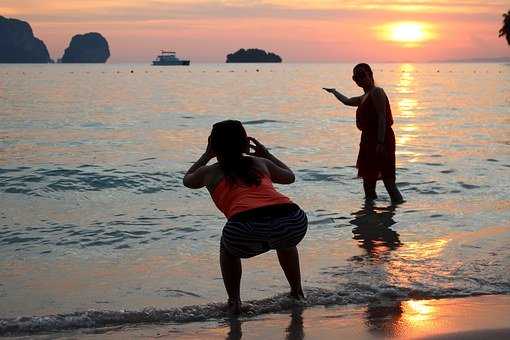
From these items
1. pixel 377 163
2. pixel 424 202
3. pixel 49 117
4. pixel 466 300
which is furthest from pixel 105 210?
pixel 49 117

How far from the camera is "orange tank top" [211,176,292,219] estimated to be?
4.73 m

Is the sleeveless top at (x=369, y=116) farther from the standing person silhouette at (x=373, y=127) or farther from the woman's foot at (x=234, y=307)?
the woman's foot at (x=234, y=307)

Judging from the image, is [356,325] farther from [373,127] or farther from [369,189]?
[369,189]

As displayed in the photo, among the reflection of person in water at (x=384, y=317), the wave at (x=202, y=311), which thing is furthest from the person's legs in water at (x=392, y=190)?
the reflection of person in water at (x=384, y=317)

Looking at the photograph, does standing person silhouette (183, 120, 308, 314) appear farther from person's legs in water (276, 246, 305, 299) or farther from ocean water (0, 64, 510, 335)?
ocean water (0, 64, 510, 335)

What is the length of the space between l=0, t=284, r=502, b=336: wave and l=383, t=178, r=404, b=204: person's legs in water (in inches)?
147

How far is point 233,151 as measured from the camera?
186 inches

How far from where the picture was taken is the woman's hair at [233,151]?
4695 mm

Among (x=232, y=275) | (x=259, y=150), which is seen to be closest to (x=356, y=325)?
(x=232, y=275)

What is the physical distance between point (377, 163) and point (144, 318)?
4794mm

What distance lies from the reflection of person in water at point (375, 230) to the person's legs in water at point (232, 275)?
92.1 inches

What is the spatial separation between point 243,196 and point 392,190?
209 inches

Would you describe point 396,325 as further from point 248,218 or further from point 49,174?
point 49,174

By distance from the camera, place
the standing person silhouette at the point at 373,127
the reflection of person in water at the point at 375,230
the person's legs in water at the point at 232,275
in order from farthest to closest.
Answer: the standing person silhouette at the point at 373,127
the reflection of person in water at the point at 375,230
the person's legs in water at the point at 232,275
